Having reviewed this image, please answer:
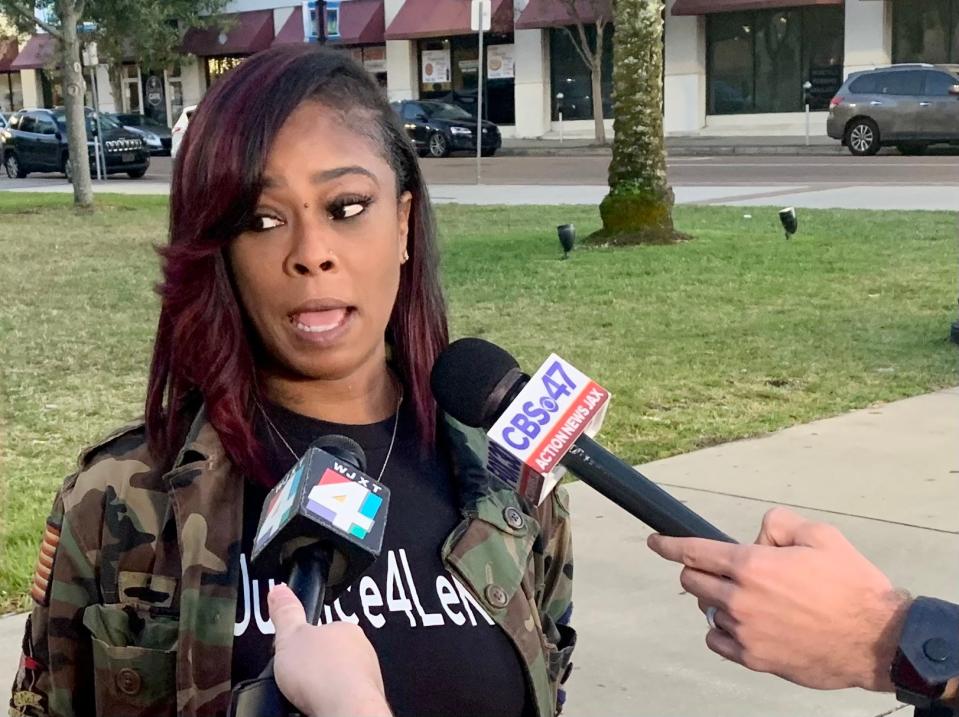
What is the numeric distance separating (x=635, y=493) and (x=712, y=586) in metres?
0.14

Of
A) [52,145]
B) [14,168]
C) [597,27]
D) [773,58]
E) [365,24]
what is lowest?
[14,168]

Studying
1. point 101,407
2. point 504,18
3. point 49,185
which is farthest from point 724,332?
point 504,18

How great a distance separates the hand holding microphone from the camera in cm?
116

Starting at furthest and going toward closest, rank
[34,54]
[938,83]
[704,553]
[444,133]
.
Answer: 1. [34,54]
2. [444,133]
3. [938,83]
4. [704,553]

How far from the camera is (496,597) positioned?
6.38 feet

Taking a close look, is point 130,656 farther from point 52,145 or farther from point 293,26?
point 293,26

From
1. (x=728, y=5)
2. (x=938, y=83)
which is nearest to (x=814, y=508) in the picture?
(x=938, y=83)

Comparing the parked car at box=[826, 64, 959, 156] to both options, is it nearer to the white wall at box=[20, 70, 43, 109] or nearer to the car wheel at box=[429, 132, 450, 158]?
the car wheel at box=[429, 132, 450, 158]

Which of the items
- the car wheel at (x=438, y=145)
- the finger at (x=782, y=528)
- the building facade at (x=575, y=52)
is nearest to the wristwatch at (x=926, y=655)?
the finger at (x=782, y=528)

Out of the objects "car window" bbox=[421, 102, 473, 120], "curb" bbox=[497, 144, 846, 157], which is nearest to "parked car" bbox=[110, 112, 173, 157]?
"car window" bbox=[421, 102, 473, 120]

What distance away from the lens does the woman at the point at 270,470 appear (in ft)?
5.96

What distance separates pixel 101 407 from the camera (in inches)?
272

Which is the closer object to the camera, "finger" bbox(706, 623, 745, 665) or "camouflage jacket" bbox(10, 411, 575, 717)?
"finger" bbox(706, 623, 745, 665)

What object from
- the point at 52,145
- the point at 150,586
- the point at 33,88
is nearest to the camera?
the point at 150,586
